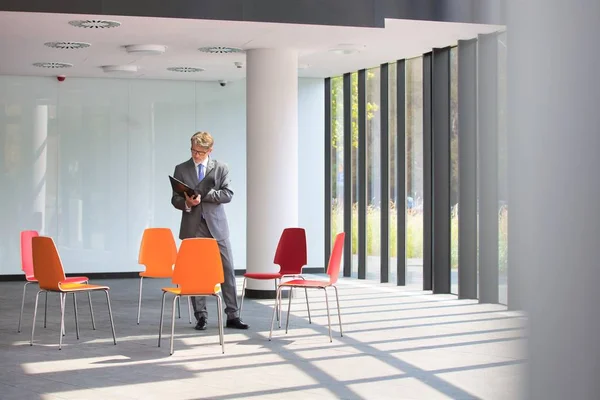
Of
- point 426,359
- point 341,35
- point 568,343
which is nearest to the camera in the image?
point 568,343

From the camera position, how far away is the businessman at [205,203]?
313 inches

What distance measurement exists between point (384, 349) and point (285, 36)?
4662mm

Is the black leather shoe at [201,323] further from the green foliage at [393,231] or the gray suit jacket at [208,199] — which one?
the green foliage at [393,231]

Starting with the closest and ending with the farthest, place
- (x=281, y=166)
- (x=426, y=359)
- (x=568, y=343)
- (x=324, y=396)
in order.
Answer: (x=568, y=343), (x=324, y=396), (x=426, y=359), (x=281, y=166)

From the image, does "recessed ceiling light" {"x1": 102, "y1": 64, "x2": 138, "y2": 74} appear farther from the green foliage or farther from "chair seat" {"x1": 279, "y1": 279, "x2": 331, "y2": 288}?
"chair seat" {"x1": 279, "y1": 279, "x2": 331, "y2": 288}

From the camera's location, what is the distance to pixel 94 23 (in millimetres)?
9562

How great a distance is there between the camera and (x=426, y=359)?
22.2 ft

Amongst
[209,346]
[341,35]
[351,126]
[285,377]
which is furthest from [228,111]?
[285,377]

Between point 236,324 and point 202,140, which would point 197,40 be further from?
point 236,324

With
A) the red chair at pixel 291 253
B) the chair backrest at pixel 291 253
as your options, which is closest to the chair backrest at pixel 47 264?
the red chair at pixel 291 253

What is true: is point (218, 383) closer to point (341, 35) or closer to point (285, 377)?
point (285, 377)

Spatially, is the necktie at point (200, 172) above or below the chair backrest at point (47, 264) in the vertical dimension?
above

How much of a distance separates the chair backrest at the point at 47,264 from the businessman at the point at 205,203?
1278 millimetres

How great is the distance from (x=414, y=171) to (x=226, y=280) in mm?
5350
